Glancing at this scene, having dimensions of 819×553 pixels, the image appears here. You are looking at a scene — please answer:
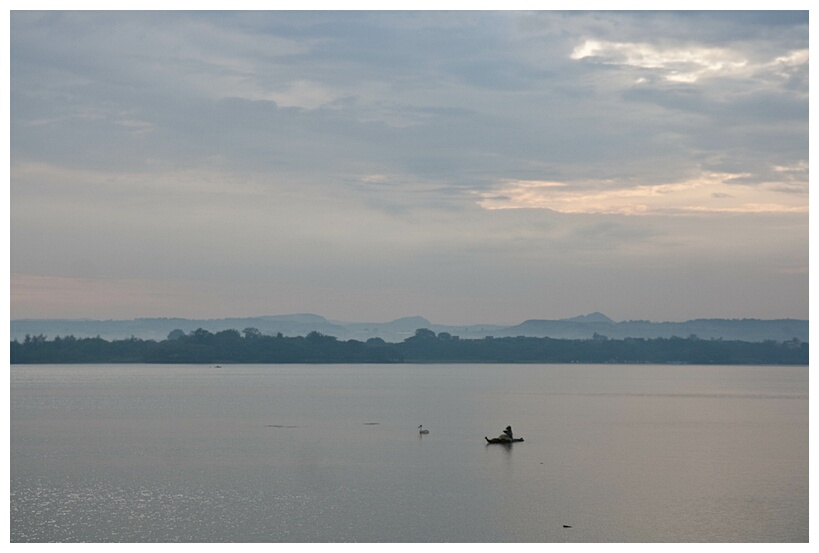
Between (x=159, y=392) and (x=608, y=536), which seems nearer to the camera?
(x=608, y=536)

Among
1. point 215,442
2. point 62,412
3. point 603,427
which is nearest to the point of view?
point 215,442

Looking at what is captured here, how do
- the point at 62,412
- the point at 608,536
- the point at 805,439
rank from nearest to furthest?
the point at 608,536 < the point at 805,439 < the point at 62,412

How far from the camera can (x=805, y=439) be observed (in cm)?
6588

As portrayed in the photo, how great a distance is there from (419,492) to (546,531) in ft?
28.6

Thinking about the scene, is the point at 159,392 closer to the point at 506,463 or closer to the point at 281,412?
the point at 281,412

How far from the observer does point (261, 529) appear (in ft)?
105

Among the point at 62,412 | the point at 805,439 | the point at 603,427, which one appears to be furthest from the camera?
the point at 62,412

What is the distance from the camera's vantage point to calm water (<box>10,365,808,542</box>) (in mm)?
32312

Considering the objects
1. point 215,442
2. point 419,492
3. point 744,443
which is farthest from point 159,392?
point 419,492

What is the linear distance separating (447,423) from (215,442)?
23.1m

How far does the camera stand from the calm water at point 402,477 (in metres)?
32.3

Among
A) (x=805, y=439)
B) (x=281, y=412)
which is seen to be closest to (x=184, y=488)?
(x=805, y=439)

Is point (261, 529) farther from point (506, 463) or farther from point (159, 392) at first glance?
point (159, 392)

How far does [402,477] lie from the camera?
44000mm
